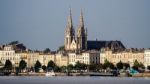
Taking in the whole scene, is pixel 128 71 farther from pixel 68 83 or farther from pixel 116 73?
pixel 68 83

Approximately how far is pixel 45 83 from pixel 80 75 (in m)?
54.3

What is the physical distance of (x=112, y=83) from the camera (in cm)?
14138

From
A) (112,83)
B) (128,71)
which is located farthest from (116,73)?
(112,83)

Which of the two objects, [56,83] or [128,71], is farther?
[128,71]

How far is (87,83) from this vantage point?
14112cm

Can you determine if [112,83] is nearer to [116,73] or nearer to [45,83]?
[45,83]

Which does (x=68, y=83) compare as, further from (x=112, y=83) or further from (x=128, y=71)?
(x=128, y=71)

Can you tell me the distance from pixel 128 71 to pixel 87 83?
55.4 meters

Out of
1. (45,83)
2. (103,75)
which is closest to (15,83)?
(45,83)

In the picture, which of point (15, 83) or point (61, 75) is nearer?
point (15, 83)

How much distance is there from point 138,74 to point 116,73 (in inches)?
299

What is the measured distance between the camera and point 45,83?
142000 millimetres

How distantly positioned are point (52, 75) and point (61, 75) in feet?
5.25

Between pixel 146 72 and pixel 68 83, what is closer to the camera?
pixel 68 83
